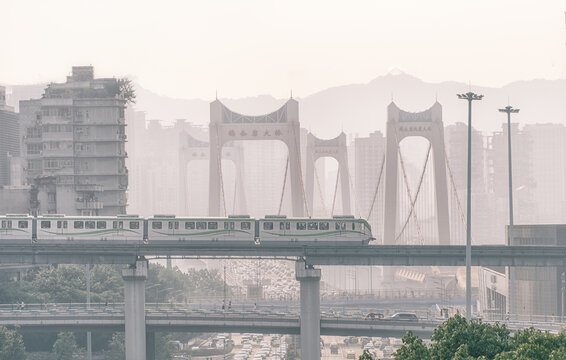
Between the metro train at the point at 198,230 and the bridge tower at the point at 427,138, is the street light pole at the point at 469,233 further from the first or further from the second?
the bridge tower at the point at 427,138

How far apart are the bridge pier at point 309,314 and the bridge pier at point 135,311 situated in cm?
1452

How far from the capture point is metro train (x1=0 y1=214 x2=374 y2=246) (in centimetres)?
9994

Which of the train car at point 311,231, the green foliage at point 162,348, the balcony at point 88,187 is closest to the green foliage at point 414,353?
the train car at point 311,231

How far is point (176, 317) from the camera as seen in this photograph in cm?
9675

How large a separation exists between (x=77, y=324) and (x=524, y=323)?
41015 millimetres

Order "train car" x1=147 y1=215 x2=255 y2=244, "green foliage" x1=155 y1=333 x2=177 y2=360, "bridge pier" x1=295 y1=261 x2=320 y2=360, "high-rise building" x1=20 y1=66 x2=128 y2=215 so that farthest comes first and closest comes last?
"high-rise building" x1=20 y1=66 x2=128 y2=215
"green foliage" x1=155 y1=333 x2=177 y2=360
"train car" x1=147 y1=215 x2=255 y2=244
"bridge pier" x1=295 y1=261 x2=320 y2=360

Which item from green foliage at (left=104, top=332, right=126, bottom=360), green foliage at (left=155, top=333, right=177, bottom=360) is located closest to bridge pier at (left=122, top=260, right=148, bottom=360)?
green foliage at (left=104, top=332, right=126, bottom=360)

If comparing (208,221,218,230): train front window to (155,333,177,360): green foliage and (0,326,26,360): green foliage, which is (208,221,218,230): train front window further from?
(155,333,177,360): green foliage

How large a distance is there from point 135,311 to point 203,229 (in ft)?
35.8

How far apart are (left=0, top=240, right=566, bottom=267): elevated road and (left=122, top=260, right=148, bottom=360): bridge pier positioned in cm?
134

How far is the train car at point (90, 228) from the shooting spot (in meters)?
102

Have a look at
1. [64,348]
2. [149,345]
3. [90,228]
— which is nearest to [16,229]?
[90,228]

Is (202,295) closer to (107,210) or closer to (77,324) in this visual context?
(107,210)

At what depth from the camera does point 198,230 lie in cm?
10119
